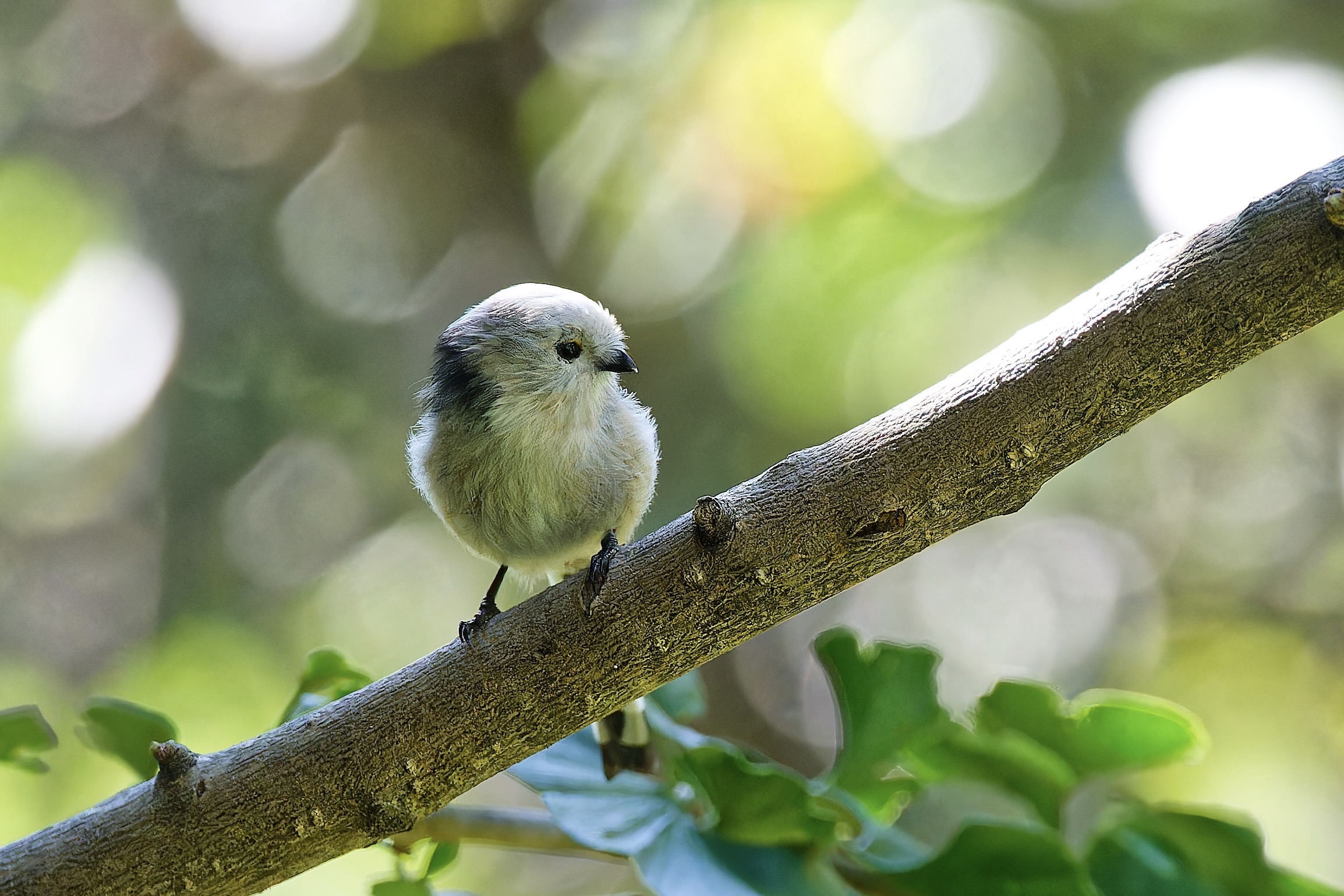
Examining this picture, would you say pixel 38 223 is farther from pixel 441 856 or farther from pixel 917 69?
pixel 917 69

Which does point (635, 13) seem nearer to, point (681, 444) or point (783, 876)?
point (681, 444)

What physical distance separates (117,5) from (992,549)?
3349 millimetres

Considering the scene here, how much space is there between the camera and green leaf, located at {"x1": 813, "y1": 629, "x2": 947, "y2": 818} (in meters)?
1.58

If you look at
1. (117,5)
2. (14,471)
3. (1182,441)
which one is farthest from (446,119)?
(1182,441)

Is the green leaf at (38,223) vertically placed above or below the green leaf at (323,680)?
above

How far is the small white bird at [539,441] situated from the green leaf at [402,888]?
17.0 inches

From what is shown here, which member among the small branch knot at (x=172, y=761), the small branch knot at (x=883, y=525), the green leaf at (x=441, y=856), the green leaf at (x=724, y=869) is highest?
the small branch knot at (x=883, y=525)

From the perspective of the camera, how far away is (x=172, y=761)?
139 cm

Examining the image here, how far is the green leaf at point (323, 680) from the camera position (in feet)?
5.37

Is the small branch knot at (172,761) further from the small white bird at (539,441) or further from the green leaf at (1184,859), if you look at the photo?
the green leaf at (1184,859)

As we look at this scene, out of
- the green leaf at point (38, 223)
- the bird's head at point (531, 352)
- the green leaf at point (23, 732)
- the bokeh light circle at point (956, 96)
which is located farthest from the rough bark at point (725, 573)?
the green leaf at point (38, 223)

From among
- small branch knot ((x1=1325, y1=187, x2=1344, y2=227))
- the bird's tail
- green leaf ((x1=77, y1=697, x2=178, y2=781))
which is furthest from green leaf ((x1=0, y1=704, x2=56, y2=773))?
small branch knot ((x1=1325, y1=187, x2=1344, y2=227))

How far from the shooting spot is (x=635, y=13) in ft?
11.1

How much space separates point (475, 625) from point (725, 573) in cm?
58
